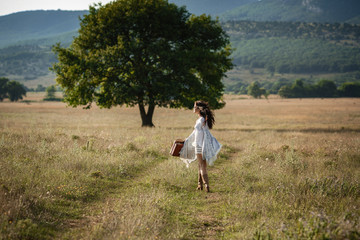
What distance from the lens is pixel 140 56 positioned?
24.6m

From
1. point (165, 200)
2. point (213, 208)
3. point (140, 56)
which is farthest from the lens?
point (140, 56)

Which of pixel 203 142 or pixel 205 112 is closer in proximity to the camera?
pixel 203 142

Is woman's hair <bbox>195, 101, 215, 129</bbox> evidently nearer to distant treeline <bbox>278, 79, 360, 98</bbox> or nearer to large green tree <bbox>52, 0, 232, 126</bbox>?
large green tree <bbox>52, 0, 232, 126</bbox>

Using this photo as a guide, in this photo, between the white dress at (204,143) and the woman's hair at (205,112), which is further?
the woman's hair at (205,112)

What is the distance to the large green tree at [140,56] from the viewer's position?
2305 centimetres

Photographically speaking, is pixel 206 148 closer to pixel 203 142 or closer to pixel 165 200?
pixel 203 142

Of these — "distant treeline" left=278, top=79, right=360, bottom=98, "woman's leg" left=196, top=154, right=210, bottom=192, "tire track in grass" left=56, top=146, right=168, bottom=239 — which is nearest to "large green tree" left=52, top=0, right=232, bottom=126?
"tire track in grass" left=56, top=146, right=168, bottom=239

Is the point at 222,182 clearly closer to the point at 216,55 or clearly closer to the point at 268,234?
the point at 268,234

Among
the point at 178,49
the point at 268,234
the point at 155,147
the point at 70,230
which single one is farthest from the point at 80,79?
the point at 268,234

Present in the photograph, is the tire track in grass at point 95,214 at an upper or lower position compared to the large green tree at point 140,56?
lower

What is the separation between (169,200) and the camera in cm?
663

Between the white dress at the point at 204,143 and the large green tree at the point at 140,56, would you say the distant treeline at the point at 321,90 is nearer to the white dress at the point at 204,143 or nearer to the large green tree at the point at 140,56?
the large green tree at the point at 140,56

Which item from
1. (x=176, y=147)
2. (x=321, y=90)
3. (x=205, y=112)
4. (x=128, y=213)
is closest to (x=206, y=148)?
(x=176, y=147)

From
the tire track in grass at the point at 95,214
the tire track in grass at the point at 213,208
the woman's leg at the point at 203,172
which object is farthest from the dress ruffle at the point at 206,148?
the tire track in grass at the point at 95,214
